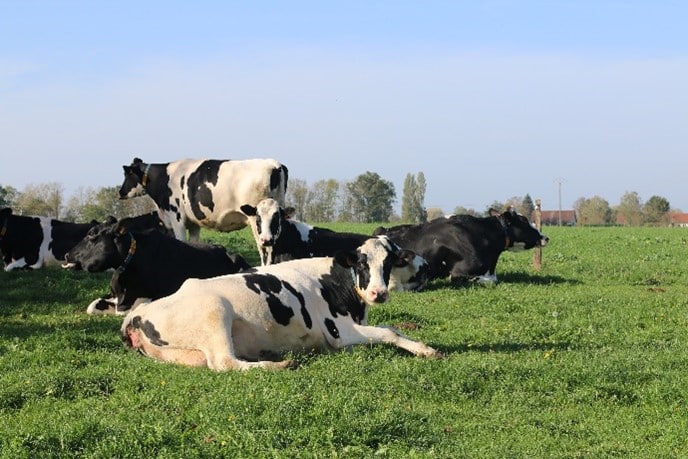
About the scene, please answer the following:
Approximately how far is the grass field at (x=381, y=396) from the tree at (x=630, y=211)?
9706cm

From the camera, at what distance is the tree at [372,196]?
108938 millimetres

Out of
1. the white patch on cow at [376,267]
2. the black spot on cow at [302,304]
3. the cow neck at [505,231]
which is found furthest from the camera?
the cow neck at [505,231]

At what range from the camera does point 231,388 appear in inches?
317

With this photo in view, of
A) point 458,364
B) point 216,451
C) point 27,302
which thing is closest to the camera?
point 216,451

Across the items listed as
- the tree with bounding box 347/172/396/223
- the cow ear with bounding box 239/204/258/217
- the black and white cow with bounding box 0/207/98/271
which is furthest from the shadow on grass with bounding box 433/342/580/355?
the tree with bounding box 347/172/396/223

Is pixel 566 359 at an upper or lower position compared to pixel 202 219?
lower

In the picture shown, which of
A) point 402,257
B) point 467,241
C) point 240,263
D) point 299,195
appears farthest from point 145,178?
point 299,195

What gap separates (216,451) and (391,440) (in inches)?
52.7

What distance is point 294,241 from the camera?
18.8 meters

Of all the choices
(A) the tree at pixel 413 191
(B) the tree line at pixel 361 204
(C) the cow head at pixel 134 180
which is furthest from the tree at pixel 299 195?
(C) the cow head at pixel 134 180

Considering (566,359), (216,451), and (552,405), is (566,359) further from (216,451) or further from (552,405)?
(216,451)

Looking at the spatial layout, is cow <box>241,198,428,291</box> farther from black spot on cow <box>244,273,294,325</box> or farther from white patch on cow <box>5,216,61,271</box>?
black spot on cow <box>244,273,294,325</box>

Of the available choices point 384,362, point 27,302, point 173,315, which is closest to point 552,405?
point 384,362

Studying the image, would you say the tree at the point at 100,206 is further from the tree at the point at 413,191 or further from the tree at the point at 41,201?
the tree at the point at 413,191
